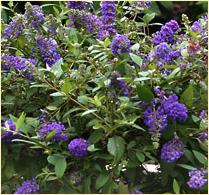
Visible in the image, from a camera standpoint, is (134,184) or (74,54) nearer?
(134,184)

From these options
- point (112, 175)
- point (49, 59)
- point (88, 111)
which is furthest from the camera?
point (49, 59)

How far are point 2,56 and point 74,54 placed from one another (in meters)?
0.22

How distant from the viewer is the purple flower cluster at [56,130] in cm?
130

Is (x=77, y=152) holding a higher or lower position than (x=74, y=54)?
lower

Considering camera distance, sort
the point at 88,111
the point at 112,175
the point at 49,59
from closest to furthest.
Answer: the point at 88,111 < the point at 112,175 < the point at 49,59

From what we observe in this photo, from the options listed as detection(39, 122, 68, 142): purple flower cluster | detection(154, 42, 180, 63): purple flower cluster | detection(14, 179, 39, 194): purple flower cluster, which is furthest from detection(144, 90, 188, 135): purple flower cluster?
detection(14, 179, 39, 194): purple flower cluster

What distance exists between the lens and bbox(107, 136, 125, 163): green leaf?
126 centimetres

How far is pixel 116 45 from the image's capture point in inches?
54.6

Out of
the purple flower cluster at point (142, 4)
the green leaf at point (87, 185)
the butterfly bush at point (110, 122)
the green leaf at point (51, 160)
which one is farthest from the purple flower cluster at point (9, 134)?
the purple flower cluster at point (142, 4)

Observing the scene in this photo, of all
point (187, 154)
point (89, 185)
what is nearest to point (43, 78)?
point (89, 185)

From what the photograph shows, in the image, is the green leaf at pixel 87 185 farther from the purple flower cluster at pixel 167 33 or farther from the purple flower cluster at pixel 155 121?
the purple flower cluster at pixel 167 33

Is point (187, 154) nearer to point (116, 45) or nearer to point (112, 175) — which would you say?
point (112, 175)

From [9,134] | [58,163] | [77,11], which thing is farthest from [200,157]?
[77,11]

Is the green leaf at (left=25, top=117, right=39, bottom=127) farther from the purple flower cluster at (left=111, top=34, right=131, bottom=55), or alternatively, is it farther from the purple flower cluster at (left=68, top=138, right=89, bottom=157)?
the purple flower cluster at (left=111, top=34, right=131, bottom=55)
